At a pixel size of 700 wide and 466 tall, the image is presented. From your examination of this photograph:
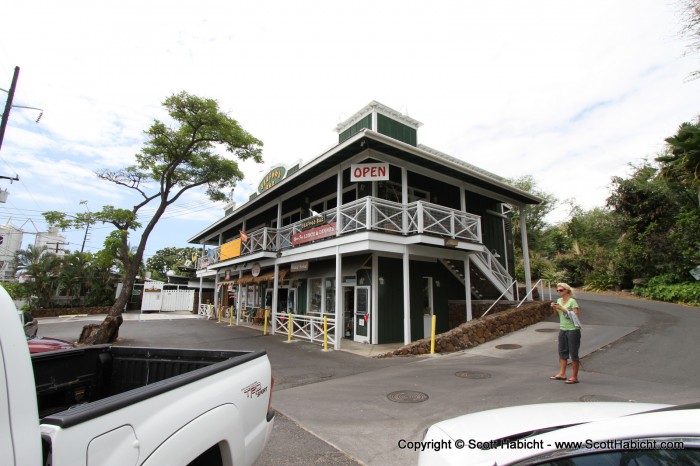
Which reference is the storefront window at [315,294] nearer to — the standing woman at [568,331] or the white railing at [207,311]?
the standing woman at [568,331]

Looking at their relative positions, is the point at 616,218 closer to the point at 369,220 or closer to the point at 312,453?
the point at 369,220

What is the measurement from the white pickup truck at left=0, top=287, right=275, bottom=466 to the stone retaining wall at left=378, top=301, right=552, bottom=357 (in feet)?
24.3

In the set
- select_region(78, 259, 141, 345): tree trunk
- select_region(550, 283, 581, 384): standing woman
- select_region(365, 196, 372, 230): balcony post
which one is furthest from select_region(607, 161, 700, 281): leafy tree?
select_region(78, 259, 141, 345): tree trunk

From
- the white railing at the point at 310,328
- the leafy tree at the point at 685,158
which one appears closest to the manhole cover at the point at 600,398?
the white railing at the point at 310,328

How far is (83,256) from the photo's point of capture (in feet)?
91.4

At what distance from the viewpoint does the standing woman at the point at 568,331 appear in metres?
6.09

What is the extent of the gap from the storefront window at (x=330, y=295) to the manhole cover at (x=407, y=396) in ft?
27.2

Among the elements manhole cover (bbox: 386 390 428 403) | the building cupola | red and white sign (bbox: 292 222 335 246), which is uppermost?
the building cupola

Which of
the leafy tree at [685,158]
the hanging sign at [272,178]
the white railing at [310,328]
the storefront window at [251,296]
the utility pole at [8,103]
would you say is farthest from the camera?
the storefront window at [251,296]

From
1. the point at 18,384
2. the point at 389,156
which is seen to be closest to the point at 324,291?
the point at 389,156

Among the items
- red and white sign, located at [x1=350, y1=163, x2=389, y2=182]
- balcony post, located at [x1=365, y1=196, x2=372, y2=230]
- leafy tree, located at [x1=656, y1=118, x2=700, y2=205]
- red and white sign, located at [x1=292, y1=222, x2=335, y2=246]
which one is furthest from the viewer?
leafy tree, located at [x1=656, y1=118, x2=700, y2=205]

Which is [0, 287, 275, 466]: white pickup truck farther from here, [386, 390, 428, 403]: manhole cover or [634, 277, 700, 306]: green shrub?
[634, 277, 700, 306]: green shrub

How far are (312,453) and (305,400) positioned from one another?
2146mm

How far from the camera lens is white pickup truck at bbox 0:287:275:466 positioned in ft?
4.72
